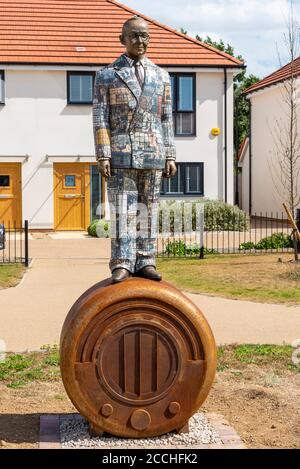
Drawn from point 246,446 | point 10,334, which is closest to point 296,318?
point 10,334

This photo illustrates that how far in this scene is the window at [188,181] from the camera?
29625 mm

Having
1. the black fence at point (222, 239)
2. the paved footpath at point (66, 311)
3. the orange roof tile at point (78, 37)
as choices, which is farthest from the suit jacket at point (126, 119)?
the orange roof tile at point (78, 37)

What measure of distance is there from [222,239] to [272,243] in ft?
8.91

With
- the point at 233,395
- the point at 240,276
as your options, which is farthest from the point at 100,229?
the point at 233,395

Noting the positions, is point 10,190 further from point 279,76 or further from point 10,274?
point 279,76

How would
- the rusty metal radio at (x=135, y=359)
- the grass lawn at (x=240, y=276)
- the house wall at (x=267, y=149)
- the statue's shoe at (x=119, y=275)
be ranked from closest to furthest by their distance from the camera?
the rusty metal radio at (x=135, y=359) < the statue's shoe at (x=119, y=275) < the grass lawn at (x=240, y=276) < the house wall at (x=267, y=149)

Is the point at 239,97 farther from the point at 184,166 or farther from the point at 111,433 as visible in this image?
the point at 111,433

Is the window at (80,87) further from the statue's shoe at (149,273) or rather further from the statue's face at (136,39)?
the statue's shoe at (149,273)

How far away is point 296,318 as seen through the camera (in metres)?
12.7

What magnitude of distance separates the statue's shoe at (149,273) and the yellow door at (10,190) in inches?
852

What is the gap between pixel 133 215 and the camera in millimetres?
7266

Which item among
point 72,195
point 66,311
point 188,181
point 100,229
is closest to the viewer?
point 66,311

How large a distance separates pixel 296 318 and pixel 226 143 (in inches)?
702

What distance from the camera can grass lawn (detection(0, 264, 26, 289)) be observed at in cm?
1638
